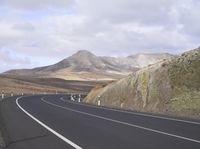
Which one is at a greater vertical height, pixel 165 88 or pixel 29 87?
pixel 29 87

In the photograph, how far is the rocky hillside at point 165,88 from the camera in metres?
36.4

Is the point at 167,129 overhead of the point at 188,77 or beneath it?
beneath

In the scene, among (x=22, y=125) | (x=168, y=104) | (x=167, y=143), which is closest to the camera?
(x=167, y=143)

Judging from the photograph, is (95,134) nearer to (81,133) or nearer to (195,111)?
(81,133)

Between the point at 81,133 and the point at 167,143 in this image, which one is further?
the point at 81,133

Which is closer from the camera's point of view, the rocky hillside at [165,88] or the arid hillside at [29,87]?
the rocky hillside at [165,88]

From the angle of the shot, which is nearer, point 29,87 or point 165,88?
point 165,88

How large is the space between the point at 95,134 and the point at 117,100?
29085 mm

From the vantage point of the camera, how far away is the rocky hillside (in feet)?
119

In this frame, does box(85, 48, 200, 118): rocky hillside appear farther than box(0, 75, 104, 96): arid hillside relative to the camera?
No

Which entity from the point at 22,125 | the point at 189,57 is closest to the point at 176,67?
the point at 189,57

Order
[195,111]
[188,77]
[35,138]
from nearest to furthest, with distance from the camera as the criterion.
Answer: [35,138], [195,111], [188,77]

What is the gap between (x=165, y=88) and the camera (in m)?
39.8

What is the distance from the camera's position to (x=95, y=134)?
17.7 m
